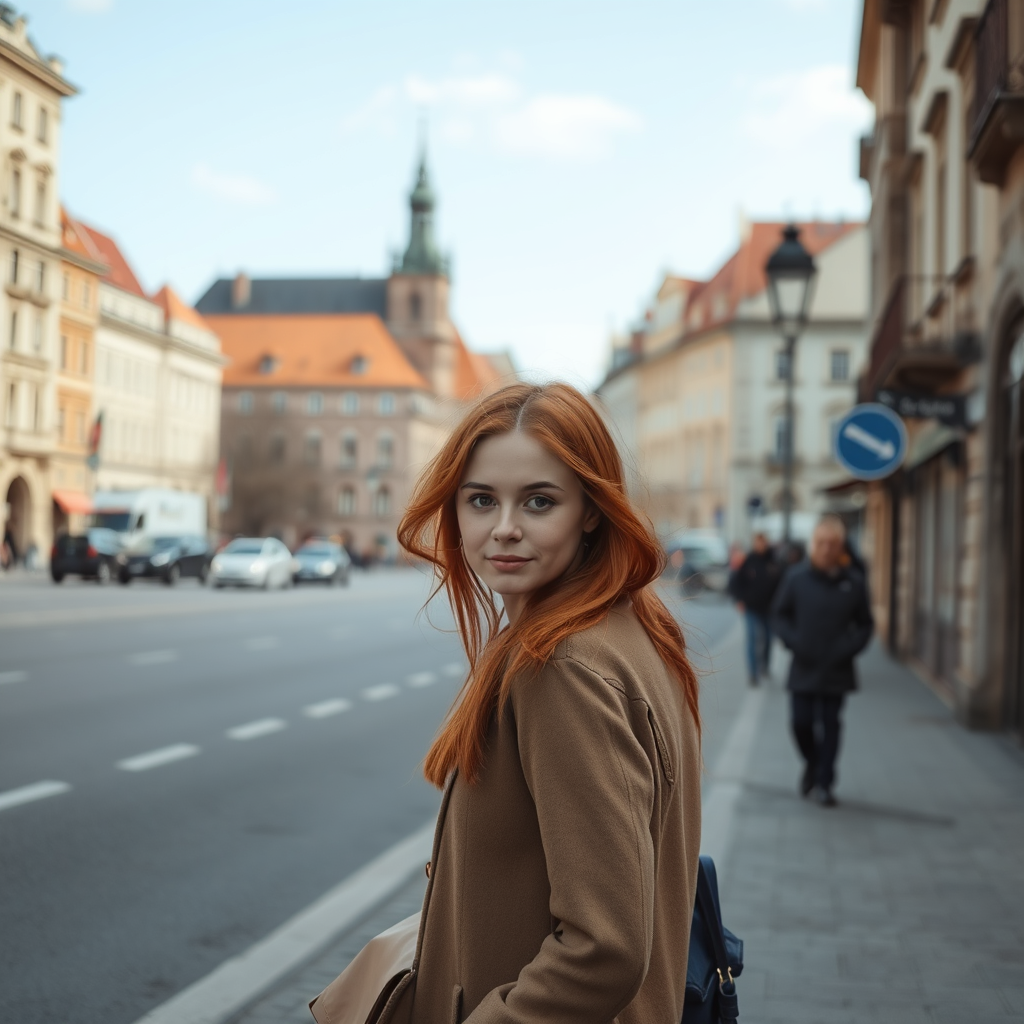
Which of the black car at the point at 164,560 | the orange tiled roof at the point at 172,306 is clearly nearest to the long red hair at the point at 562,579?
the black car at the point at 164,560

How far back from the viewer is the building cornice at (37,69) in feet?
183

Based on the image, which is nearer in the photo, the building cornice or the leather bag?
the leather bag

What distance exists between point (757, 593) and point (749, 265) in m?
62.8

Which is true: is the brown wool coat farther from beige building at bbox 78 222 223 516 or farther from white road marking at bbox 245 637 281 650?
beige building at bbox 78 222 223 516

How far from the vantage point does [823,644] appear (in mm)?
9070

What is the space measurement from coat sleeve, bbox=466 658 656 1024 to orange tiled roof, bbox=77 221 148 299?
276 ft

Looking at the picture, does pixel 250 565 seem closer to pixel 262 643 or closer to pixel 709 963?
pixel 262 643

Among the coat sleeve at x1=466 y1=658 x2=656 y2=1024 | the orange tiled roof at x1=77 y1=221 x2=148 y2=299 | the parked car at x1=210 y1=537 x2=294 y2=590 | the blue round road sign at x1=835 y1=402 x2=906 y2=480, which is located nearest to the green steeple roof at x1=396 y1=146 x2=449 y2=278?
the orange tiled roof at x1=77 y1=221 x2=148 y2=299

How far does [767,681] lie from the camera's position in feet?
61.6

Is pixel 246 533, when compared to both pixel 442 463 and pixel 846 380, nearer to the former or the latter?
pixel 846 380

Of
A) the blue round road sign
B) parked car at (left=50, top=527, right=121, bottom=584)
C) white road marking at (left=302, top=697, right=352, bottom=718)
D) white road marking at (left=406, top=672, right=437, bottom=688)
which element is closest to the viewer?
the blue round road sign

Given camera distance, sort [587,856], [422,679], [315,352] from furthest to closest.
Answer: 1. [315,352]
2. [422,679]
3. [587,856]

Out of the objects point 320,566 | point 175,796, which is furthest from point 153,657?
point 320,566

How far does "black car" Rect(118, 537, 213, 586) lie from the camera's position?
42125mm
